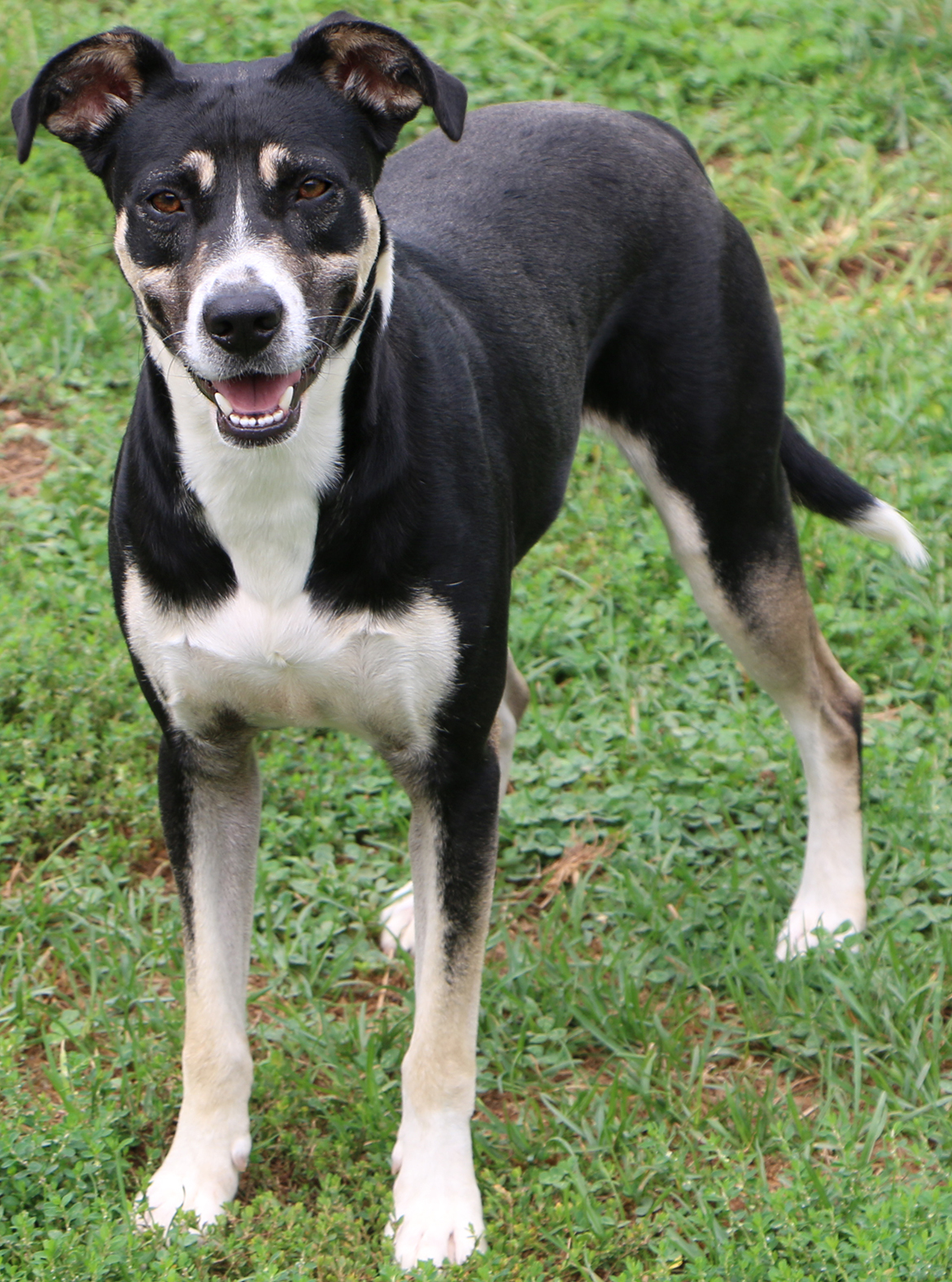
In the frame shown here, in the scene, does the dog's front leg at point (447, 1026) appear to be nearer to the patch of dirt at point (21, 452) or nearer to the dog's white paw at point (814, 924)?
the dog's white paw at point (814, 924)

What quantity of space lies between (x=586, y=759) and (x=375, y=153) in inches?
83.9

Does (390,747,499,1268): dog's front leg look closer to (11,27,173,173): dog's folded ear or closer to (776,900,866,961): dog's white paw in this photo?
(776,900,866,961): dog's white paw

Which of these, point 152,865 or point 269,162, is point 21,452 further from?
point 269,162

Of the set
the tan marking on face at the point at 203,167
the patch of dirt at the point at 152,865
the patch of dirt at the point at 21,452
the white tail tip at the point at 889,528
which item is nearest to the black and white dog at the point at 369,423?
the tan marking on face at the point at 203,167

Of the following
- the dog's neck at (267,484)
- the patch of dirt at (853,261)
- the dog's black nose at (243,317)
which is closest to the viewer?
the dog's black nose at (243,317)

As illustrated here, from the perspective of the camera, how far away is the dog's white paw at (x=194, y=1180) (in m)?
3.25

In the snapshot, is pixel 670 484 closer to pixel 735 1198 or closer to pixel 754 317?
pixel 754 317

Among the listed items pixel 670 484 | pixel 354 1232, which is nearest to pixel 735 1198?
pixel 354 1232

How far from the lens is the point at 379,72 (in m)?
3.02

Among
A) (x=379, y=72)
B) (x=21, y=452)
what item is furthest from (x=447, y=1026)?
(x=21, y=452)

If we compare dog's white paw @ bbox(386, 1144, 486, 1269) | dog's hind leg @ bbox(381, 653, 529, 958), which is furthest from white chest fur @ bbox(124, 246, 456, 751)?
dog's white paw @ bbox(386, 1144, 486, 1269)

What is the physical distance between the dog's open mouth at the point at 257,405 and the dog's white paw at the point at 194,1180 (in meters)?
1.51

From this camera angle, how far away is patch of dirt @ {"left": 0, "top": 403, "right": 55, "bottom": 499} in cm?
566

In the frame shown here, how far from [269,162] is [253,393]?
0.41 meters
